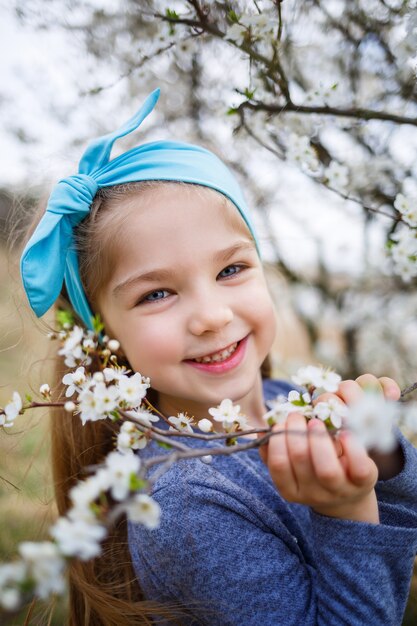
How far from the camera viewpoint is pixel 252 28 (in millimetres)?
1462

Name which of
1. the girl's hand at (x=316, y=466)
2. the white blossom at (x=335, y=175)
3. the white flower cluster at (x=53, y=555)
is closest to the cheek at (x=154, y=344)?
the girl's hand at (x=316, y=466)

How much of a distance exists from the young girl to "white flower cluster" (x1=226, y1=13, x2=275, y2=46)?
303mm

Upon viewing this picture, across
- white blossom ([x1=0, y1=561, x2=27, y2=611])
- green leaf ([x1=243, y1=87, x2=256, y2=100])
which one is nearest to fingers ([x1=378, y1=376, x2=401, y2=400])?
white blossom ([x1=0, y1=561, x2=27, y2=611])

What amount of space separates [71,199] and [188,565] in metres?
0.97

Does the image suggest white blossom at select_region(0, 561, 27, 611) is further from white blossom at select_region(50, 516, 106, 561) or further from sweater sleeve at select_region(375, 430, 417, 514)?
sweater sleeve at select_region(375, 430, 417, 514)

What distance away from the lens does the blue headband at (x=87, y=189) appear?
52.5 inches

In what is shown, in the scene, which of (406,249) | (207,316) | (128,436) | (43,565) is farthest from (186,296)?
(43,565)

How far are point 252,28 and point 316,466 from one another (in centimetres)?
123

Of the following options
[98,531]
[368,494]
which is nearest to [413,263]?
[368,494]

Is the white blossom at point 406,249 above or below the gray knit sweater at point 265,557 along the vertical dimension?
above

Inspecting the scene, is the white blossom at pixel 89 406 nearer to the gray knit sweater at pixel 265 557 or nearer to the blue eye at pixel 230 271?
the gray knit sweater at pixel 265 557

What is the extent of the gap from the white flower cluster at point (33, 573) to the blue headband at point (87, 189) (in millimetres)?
884

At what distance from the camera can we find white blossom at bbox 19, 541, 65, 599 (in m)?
0.55

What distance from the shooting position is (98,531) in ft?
1.84
